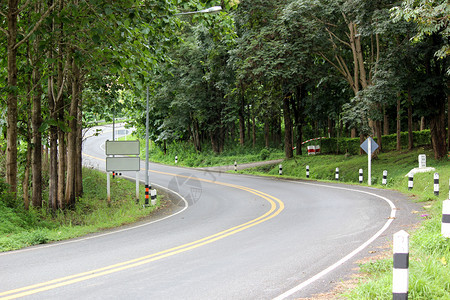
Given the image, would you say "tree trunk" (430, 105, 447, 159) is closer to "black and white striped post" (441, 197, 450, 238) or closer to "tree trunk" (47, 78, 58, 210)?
"black and white striped post" (441, 197, 450, 238)

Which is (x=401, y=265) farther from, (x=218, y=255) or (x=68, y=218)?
(x=68, y=218)

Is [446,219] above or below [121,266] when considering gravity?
above

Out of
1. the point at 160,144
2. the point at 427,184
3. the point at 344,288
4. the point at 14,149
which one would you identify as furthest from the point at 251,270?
the point at 160,144

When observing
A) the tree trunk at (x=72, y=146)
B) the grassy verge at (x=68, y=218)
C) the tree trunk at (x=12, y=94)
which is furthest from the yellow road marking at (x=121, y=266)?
the tree trunk at (x=72, y=146)

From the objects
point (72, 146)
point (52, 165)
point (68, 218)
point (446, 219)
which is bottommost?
point (68, 218)

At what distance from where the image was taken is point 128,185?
2611cm

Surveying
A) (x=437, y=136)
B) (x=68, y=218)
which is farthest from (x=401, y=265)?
(x=437, y=136)

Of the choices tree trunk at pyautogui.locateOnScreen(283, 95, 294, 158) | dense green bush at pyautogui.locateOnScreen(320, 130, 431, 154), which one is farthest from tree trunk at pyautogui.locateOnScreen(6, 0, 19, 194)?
dense green bush at pyautogui.locateOnScreen(320, 130, 431, 154)

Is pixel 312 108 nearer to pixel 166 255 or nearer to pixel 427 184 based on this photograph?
pixel 427 184

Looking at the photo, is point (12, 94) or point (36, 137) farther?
point (36, 137)

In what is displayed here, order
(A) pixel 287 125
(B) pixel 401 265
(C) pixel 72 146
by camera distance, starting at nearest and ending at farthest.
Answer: (B) pixel 401 265
(C) pixel 72 146
(A) pixel 287 125

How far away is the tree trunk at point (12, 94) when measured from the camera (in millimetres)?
11344

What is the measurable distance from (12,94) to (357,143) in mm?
26997

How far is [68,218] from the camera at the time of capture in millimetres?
15164
